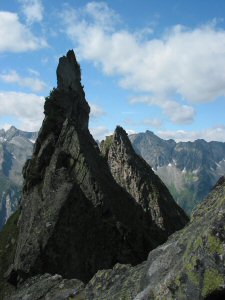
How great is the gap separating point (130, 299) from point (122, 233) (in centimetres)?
3731

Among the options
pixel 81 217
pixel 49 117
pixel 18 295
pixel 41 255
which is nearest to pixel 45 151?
pixel 49 117

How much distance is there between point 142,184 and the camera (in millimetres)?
82688

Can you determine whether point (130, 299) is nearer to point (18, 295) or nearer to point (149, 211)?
point (18, 295)

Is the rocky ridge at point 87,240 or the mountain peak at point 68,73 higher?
the mountain peak at point 68,73

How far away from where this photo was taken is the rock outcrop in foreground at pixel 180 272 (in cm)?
1359

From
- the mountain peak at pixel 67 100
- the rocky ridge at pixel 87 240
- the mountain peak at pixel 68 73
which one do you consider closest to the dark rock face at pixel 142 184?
the rocky ridge at pixel 87 240

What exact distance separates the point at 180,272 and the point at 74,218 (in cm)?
3692

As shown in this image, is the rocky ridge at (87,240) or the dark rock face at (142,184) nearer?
the rocky ridge at (87,240)

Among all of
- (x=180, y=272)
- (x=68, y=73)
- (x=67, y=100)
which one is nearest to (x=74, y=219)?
(x=180, y=272)

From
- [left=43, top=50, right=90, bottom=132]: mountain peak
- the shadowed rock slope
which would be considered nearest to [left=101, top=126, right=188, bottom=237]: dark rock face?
the shadowed rock slope

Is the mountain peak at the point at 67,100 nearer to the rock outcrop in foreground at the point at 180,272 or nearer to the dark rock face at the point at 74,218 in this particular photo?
the dark rock face at the point at 74,218

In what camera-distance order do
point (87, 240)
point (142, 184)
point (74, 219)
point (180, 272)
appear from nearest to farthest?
point (180, 272) < point (87, 240) < point (74, 219) < point (142, 184)

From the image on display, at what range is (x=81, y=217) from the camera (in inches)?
2016

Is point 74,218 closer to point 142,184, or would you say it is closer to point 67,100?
point 142,184
